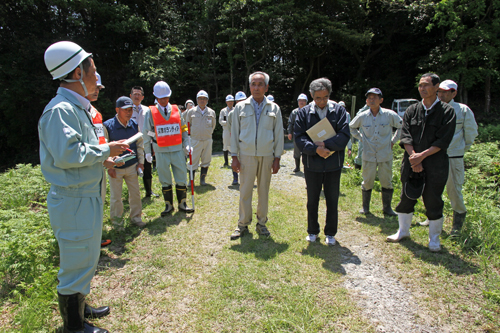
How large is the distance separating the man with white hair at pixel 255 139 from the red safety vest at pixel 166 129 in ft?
4.64

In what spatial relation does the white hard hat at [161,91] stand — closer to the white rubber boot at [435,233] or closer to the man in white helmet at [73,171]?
the man in white helmet at [73,171]

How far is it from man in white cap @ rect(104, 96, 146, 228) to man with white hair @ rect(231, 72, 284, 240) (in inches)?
68.4

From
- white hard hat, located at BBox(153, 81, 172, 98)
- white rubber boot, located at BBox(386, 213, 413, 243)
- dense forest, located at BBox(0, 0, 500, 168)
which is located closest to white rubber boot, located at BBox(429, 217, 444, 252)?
white rubber boot, located at BBox(386, 213, 413, 243)

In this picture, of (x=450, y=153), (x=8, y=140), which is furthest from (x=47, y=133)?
Answer: (x=8, y=140)

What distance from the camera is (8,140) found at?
63.1ft

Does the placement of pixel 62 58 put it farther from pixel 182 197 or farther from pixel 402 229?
pixel 402 229

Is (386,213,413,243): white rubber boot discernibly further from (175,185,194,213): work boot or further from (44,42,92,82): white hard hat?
(44,42,92,82): white hard hat

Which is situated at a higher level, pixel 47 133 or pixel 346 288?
pixel 47 133

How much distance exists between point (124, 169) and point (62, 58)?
8.41 feet

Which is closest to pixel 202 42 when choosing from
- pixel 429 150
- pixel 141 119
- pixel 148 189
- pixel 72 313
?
pixel 141 119

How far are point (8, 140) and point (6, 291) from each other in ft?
69.8

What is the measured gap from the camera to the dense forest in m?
17.7

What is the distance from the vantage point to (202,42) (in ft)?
64.5

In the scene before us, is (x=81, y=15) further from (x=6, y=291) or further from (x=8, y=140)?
(x=6, y=291)
